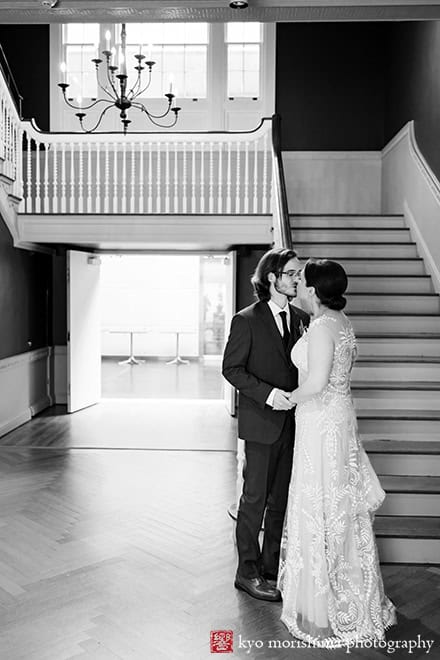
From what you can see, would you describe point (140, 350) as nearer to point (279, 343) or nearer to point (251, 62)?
point (251, 62)

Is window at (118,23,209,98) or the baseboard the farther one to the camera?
window at (118,23,209,98)

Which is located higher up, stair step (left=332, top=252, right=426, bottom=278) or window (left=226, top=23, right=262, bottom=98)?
window (left=226, top=23, right=262, bottom=98)

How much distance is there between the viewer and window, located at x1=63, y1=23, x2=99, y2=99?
31.8 feet

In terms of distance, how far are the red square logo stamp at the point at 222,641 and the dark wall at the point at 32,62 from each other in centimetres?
814

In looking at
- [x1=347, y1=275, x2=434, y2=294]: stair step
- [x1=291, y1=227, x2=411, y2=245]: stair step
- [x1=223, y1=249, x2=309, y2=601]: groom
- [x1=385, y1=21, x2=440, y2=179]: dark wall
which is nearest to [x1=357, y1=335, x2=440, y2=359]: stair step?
[x1=347, y1=275, x2=434, y2=294]: stair step

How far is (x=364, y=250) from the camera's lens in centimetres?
671

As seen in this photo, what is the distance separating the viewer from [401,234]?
23.0 ft

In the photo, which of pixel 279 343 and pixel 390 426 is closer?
pixel 279 343

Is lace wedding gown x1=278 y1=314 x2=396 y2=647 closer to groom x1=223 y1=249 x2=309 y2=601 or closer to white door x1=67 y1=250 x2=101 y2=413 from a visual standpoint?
groom x1=223 y1=249 x2=309 y2=601

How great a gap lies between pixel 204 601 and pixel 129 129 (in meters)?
7.44

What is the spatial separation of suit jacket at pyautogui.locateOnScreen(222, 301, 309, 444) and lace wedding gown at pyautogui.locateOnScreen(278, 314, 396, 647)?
9.5 inches

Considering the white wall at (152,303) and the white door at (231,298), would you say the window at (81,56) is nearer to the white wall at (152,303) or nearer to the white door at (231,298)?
the white door at (231,298)

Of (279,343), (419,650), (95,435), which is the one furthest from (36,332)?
(419,650)

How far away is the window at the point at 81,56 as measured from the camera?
31.8 feet
